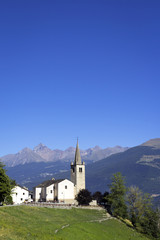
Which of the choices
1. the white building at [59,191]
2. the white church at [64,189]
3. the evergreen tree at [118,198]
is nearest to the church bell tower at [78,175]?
the white church at [64,189]

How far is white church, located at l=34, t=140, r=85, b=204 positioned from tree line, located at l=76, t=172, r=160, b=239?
25.6 feet

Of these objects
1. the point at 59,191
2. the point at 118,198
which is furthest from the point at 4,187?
the point at 118,198

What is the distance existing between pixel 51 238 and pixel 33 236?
2.85m

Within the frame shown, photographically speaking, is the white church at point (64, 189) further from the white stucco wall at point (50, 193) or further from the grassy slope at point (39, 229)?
the grassy slope at point (39, 229)

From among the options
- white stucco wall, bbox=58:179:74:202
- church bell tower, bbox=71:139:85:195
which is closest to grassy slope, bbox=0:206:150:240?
white stucco wall, bbox=58:179:74:202

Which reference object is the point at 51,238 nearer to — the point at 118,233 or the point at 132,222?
the point at 118,233

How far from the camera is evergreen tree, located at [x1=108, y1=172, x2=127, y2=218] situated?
87.1 metres

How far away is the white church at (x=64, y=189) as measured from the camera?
4058 inches

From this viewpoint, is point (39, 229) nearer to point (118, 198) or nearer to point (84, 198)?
point (118, 198)

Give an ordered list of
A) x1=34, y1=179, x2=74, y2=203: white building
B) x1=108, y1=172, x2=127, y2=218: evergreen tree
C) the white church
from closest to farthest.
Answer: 1. x1=108, y1=172, x2=127, y2=218: evergreen tree
2. x1=34, y1=179, x2=74, y2=203: white building
3. the white church

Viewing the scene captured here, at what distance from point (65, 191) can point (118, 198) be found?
21.9m

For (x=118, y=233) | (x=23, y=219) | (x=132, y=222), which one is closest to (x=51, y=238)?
(x=23, y=219)

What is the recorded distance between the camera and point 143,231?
8088cm

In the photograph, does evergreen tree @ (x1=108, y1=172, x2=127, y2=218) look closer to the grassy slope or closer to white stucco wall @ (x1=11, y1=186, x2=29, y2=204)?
the grassy slope
